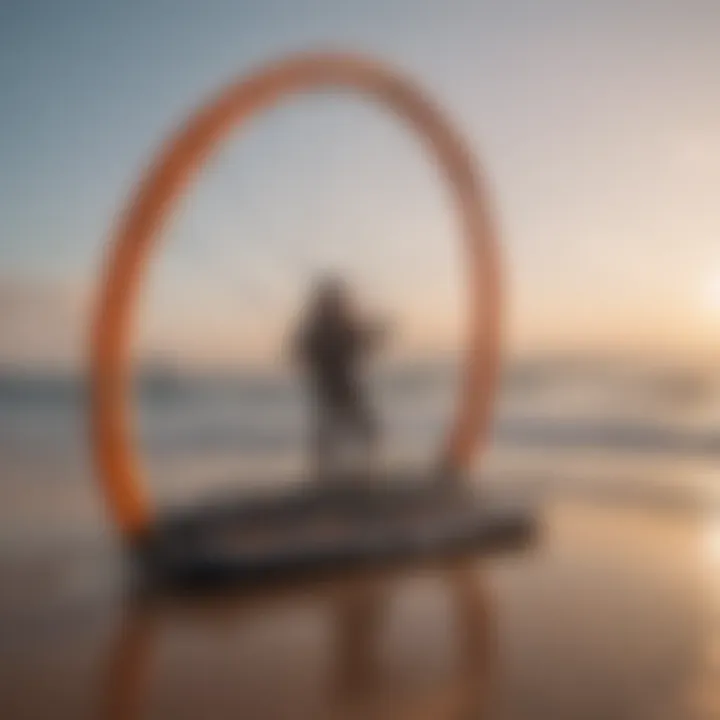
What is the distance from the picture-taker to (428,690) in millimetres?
1225

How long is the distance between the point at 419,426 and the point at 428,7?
598 millimetres

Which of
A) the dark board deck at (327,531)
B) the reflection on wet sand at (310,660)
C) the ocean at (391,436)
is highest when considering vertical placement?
the ocean at (391,436)

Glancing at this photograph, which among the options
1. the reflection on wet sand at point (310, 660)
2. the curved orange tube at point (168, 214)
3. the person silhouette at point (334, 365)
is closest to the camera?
the reflection on wet sand at point (310, 660)

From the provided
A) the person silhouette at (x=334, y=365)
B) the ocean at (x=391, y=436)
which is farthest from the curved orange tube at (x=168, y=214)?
the person silhouette at (x=334, y=365)

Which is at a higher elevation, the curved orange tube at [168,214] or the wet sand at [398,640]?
the curved orange tube at [168,214]

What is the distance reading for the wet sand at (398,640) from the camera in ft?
3.89

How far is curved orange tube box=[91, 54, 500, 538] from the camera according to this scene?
54.0 inches

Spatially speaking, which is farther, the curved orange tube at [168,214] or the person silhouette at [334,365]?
the person silhouette at [334,365]

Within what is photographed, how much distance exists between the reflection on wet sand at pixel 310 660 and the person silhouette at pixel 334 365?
0.65 ft

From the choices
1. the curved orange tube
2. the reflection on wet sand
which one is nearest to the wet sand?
the reflection on wet sand

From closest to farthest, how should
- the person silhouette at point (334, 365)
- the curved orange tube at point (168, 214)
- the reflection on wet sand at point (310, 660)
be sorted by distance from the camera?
the reflection on wet sand at point (310, 660) < the curved orange tube at point (168, 214) < the person silhouette at point (334, 365)

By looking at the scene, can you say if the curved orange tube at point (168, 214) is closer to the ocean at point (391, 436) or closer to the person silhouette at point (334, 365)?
the ocean at point (391, 436)

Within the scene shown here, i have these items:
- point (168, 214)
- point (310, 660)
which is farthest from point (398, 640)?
point (168, 214)

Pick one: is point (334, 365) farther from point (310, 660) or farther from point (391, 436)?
point (310, 660)
